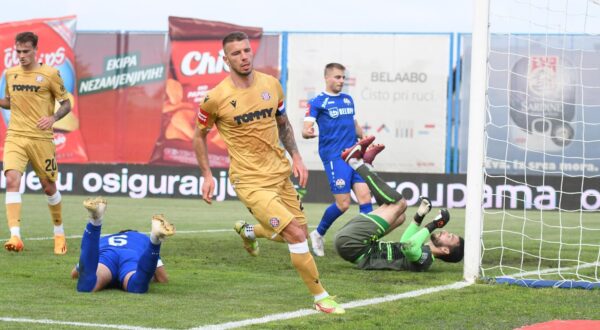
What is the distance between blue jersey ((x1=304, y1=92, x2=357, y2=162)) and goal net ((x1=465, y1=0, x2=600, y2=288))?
65.0 inches


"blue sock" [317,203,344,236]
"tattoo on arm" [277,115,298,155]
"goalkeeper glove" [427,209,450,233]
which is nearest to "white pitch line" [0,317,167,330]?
"tattoo on arm" [277,115,298,155]

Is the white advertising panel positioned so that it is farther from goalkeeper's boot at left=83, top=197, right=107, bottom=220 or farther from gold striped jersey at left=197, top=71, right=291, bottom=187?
goalkeeper's boot at left=83, top=197, right=107, bottom=220

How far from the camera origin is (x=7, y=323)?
6.40 m

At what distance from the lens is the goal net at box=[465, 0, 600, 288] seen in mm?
9648

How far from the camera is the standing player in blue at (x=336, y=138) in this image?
1205 cm

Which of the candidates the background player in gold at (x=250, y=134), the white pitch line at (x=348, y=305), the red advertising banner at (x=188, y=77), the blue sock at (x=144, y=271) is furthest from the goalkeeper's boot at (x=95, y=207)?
the red advertising banner at (x=188, y=77)

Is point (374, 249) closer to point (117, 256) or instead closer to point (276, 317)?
point (117, 256)

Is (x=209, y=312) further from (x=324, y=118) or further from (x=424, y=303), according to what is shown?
(x=324, y=118)

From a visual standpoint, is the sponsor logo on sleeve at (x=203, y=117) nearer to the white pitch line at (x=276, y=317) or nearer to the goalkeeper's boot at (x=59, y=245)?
the white pitch line at (x=276, y=317)

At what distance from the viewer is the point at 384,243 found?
10.1m

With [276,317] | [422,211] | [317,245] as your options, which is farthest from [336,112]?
[276,317]

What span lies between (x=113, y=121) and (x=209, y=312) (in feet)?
87.2

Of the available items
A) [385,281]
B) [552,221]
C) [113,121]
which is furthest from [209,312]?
[113,121]

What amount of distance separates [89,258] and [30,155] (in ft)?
12.2
